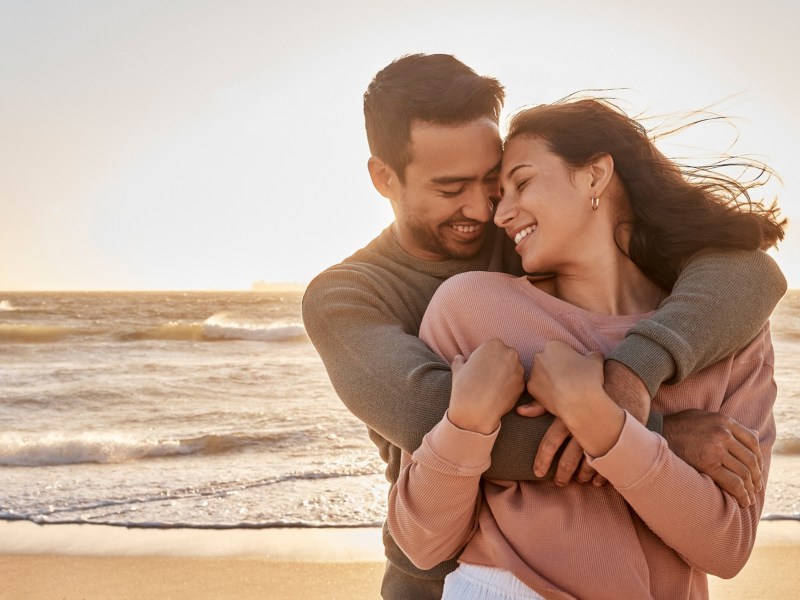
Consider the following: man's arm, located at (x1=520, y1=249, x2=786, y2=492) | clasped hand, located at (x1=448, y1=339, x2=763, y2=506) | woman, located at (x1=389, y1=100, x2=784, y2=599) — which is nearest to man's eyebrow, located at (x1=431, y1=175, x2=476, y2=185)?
woman, located at (x1=389, y1=100, x2=784, y2=599)

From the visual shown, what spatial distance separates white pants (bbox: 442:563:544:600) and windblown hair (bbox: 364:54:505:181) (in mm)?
1251

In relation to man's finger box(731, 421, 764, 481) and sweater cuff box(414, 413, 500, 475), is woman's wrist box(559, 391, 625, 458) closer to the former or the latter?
sweater cuff box(414, 413, 500, 475)

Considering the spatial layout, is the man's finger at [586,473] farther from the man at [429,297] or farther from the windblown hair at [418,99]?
the windblown hair at [418,99]

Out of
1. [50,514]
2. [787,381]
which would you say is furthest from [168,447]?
[787,381]

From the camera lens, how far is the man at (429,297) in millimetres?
1553

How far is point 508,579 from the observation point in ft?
5.02

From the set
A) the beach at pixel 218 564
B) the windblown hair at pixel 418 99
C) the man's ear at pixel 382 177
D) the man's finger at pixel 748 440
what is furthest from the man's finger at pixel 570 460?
the beach at pixel 218 564

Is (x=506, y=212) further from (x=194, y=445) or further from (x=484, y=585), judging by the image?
(x=194, y=445)

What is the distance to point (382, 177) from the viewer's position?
2.59 m

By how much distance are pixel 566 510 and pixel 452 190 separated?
107 centimetres

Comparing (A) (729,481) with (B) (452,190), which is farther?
(B) (452,190)

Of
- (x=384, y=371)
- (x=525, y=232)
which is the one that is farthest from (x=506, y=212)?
(x=384, y=371)

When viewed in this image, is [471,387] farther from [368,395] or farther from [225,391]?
[225,391]

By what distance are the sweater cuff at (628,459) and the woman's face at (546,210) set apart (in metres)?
0.51
